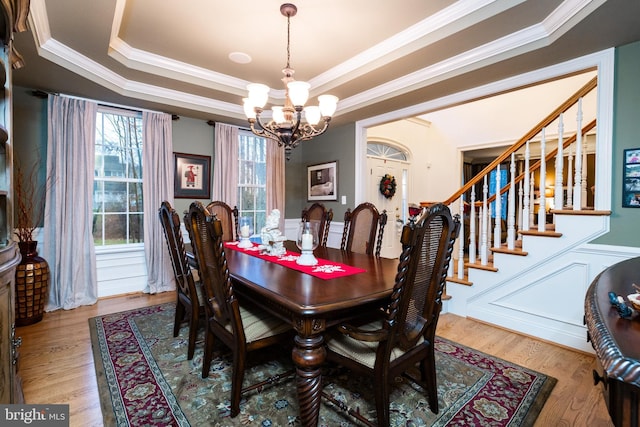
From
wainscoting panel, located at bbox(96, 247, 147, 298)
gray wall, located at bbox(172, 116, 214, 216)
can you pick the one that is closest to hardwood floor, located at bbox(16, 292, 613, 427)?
wainscoting panel, located at bbox(96, 247, 147, 298)

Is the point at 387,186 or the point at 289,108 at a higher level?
the point at 289,108

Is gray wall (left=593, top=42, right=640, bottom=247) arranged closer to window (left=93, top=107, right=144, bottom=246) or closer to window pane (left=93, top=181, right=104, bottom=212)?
window (left=93, top=107, right=144, bottom=246)

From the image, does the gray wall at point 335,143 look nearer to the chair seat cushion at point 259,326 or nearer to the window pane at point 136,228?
the window pane at point 136,228

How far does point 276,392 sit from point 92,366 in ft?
4.41

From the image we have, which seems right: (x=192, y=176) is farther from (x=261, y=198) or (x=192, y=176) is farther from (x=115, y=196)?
(x=261, y=198)

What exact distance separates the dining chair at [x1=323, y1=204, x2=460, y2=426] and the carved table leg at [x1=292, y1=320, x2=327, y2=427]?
123 millimetres

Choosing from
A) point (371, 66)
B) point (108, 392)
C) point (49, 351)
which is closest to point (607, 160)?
point (371, 66)

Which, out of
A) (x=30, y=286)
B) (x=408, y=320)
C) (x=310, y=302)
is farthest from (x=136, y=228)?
(x=408, y=320)

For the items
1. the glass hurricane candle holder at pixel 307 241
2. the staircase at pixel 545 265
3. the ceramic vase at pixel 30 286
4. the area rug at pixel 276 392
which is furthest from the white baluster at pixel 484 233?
the ceramic vase at pixel 30 286

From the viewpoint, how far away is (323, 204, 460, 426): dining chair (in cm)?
126

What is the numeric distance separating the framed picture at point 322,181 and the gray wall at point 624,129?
3034 mm

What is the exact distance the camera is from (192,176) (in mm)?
4207

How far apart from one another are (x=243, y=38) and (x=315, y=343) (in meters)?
2.59

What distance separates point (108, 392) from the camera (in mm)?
1839
